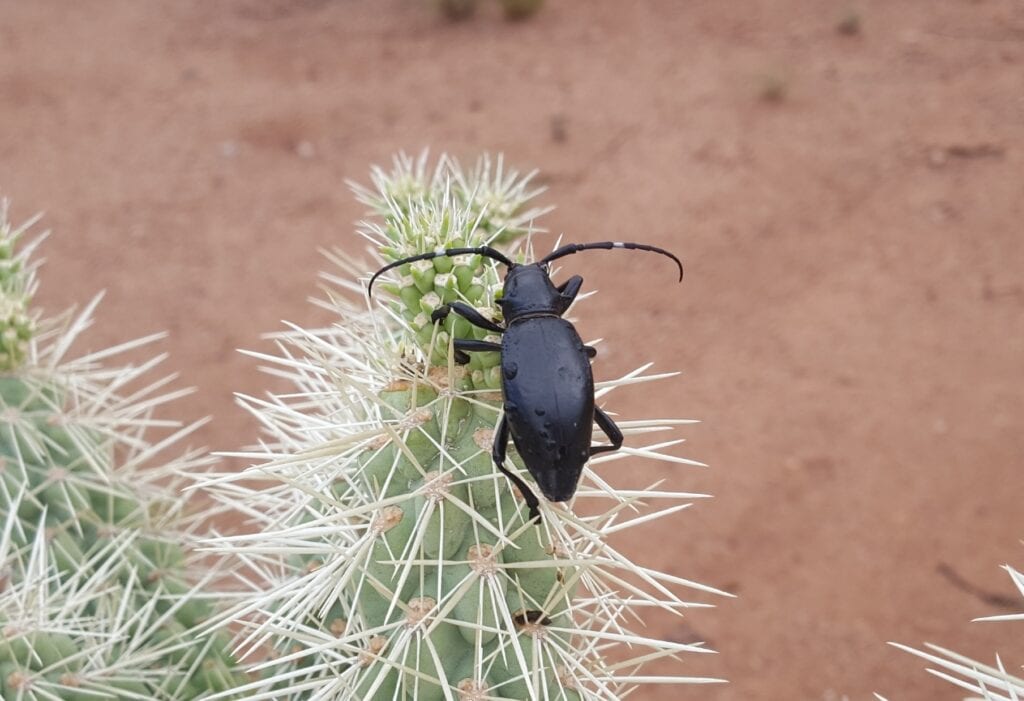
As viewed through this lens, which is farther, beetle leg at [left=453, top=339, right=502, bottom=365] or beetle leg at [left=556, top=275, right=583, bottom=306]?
beetle leg at [left=556, top=275, right=583, bottom=306]

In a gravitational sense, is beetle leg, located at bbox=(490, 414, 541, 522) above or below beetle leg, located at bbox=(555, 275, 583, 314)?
below

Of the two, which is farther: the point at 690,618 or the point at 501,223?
the point at 690,618

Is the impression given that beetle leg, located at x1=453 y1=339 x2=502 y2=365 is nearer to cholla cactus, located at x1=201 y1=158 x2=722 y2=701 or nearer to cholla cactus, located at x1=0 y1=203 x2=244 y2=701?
cholla cactus, located at x1=201 y1=158 x2=722 y2=701

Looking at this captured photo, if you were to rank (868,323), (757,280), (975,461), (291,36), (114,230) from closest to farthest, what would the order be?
(975,461) < (868,323) < (757,280) < (114,230) < (291,36)

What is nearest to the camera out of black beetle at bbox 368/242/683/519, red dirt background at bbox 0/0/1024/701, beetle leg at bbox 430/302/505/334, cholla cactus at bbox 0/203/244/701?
black beetle at bbox 368/242/683/519

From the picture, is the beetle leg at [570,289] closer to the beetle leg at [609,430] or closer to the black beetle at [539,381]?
the black beetle at [539,381]

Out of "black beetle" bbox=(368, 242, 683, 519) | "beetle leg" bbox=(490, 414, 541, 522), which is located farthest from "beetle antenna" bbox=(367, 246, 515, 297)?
"beetle leg" bbox=(490, 414, 541, 522)

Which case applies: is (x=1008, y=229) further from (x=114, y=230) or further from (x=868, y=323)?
(x=114, y=230)

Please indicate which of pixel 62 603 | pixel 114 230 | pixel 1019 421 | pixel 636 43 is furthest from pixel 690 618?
pixel 636 43

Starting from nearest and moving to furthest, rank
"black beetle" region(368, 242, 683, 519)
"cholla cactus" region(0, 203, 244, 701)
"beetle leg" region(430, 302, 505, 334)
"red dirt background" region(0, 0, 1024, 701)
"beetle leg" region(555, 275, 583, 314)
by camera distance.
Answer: "black beetle" region(368, 242, 683, 519)
"beetle leg" region(430, 302, 505, 334)
"beetle leg" region(555, 275, 583, 314)
"cholla cactus" region(0, 203, 244, 701)
"red dirt background" region(0, 0, 1024, 701)
